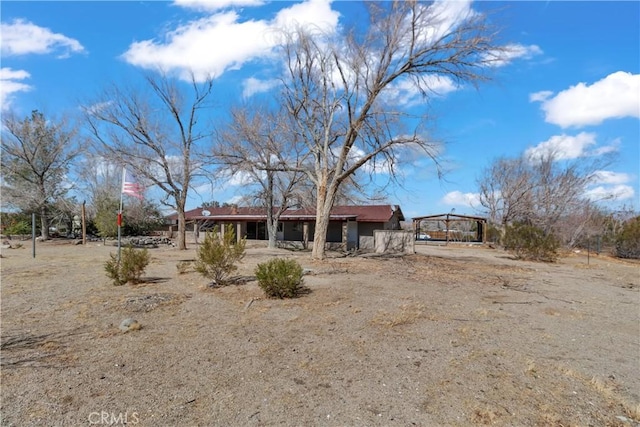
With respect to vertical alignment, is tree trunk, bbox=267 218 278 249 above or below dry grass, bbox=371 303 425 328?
above

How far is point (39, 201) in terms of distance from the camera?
30.5 meters

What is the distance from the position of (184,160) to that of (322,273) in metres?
15.7

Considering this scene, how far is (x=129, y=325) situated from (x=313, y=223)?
24738mm

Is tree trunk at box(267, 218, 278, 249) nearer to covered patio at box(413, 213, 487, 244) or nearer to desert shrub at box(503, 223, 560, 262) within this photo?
covered patio at box(413, 213, 487, 244)

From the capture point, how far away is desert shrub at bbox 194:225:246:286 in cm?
888

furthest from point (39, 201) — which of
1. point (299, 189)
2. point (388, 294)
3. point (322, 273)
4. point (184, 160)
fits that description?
point (388, 294)

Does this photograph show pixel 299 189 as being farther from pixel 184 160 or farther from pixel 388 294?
pixel 388 294

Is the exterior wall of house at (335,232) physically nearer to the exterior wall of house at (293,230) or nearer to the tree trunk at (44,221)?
the exterior wall of house at (293,230)

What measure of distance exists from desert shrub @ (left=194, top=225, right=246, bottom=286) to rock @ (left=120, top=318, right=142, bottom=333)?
303 cm

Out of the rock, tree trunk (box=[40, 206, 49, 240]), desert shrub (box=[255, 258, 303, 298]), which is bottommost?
the rock

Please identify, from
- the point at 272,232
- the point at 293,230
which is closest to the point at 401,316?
the point at 272,232

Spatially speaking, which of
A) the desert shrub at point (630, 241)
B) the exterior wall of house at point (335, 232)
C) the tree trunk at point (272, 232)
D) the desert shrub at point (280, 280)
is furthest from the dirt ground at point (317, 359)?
the exterior wall of house at point (335, 232)

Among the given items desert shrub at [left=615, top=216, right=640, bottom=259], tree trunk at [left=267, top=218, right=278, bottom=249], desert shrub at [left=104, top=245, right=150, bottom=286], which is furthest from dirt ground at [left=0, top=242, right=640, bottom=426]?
desert shrub at [left=615, top=216, right=640, bottom=259]

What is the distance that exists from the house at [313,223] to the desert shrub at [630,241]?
15056 mm
